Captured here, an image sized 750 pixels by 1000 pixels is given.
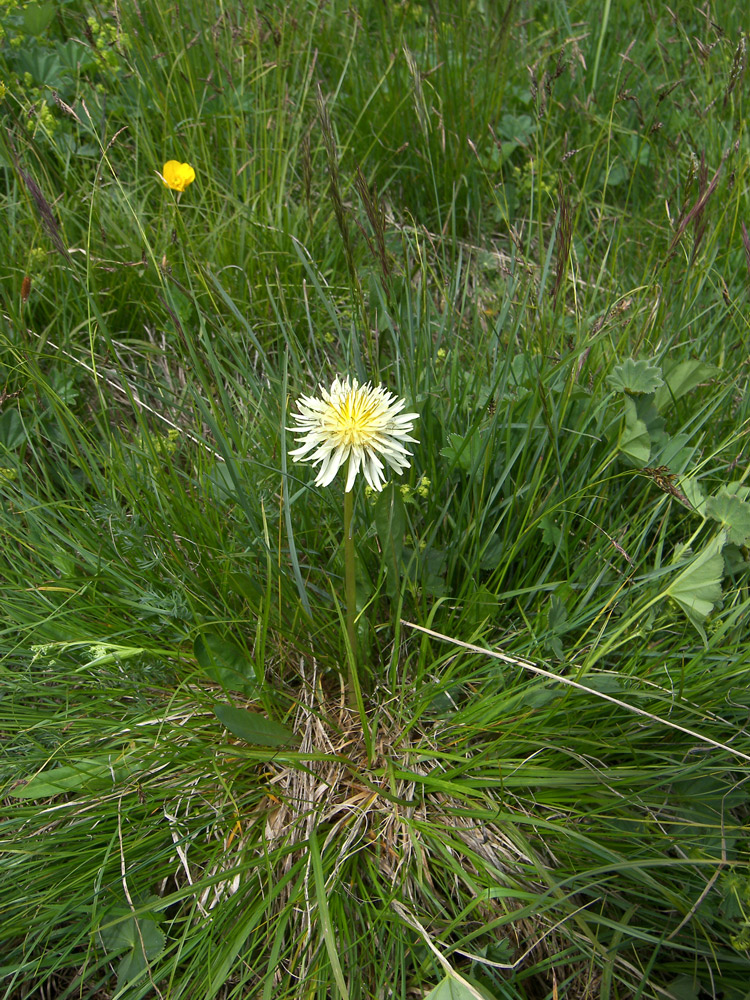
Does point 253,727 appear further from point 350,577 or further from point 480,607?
point 480,607

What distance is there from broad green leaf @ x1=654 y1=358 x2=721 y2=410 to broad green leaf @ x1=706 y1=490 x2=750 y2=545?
13.1 inches

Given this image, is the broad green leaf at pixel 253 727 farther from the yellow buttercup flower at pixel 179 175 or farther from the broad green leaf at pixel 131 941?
the yellow buttercup flower at pixel 179 175

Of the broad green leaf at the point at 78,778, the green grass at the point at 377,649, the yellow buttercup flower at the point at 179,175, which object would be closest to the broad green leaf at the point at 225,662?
the green grass at the point at 377,649

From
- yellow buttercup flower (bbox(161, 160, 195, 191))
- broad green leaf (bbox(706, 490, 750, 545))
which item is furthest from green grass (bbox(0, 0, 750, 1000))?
yellow buttercup flower (bbox(161, 160, 195, 191))

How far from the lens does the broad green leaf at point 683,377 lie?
169 centimetres

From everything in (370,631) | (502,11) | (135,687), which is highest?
(502,11)

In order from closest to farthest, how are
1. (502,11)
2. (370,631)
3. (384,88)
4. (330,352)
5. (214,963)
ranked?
(214,963) < (370,631) < (330,352) < (384,88) < (502,11)

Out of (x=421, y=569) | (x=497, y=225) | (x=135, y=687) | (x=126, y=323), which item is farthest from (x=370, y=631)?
(x=497, y=225)

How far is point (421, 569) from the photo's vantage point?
5.05 feet

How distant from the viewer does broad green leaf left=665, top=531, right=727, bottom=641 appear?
1.32 meters

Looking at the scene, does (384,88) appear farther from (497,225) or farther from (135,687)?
(135,687)

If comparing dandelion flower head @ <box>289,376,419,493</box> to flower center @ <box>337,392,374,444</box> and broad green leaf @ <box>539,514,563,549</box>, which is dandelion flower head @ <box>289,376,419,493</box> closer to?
flower center @ <box>337,392,374,444</box>

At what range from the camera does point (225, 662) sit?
4.66 feet

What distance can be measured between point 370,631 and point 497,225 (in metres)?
1.67
